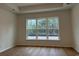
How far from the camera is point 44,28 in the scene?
5289 mm

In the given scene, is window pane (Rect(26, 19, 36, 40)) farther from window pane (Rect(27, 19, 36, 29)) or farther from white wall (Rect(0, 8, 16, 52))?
white wall (Rect(0, 8, 16, 52))

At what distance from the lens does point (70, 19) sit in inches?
200

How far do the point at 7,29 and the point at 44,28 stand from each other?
5.82 feet

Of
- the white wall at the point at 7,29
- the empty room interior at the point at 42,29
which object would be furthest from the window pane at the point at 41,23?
the white wall at the point at 7,29

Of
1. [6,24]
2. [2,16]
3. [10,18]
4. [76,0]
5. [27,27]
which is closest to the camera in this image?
[76,0]

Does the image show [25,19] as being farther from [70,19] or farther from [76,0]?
[76,0]

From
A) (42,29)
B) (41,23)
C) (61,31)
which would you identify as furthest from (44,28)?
(61,31)

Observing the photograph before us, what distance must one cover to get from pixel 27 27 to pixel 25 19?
417 mm

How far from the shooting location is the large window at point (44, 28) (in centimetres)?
521

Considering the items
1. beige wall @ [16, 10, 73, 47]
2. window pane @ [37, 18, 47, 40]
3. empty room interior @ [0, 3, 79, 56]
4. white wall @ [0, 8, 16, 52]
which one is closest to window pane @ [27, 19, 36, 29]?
empty room interior @ [0, 3, 79, 56]

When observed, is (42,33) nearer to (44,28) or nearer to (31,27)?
(44,28)

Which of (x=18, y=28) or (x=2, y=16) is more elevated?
(x=2, y=16)

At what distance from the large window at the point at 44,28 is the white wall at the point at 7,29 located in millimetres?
738

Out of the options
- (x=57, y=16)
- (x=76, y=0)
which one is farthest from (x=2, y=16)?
(x=76, y=0)
